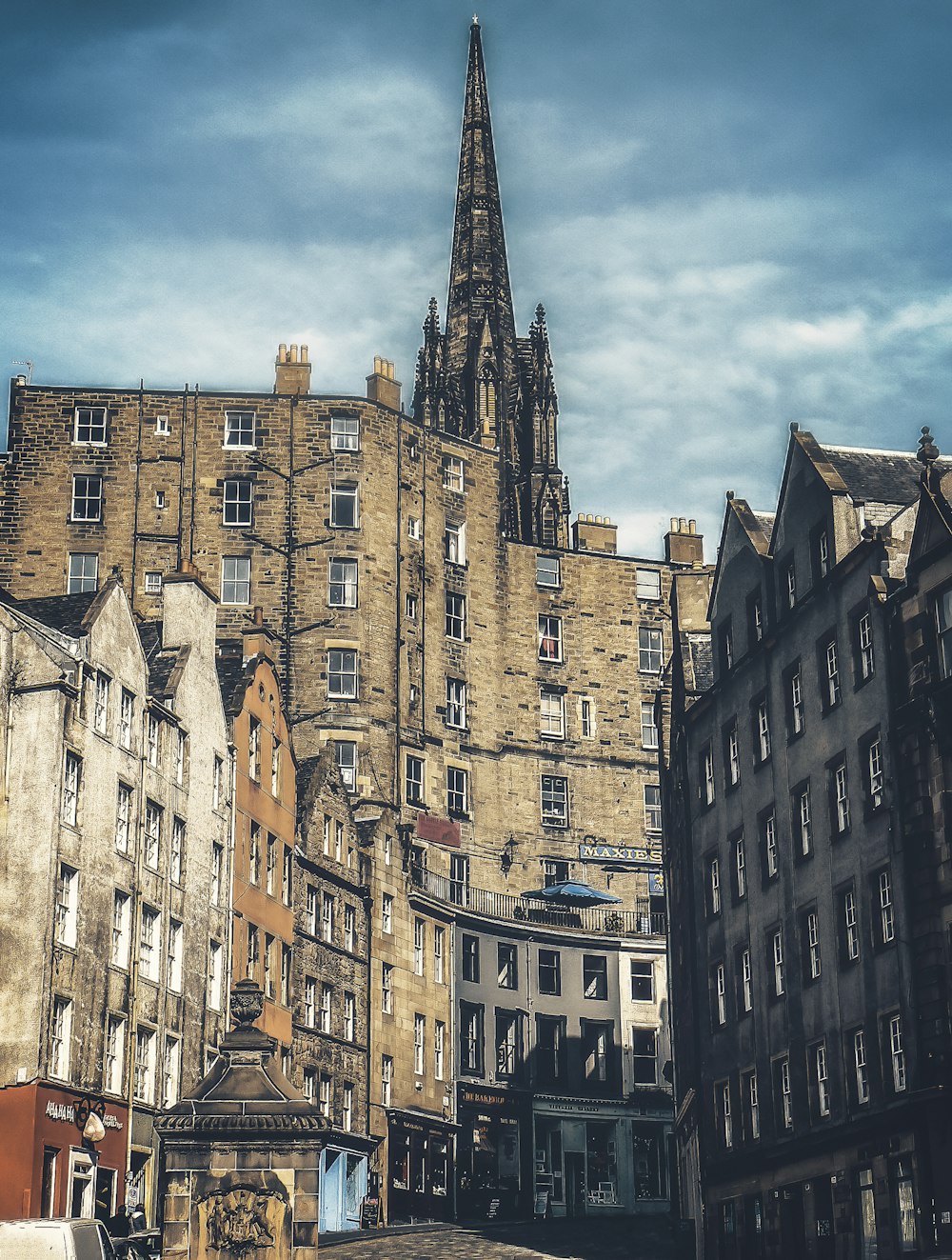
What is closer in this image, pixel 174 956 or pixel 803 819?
pixel 803 819

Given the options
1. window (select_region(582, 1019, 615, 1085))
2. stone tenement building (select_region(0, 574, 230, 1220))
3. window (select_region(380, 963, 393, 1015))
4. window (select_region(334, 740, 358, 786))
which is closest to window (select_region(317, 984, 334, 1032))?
window (select_region(380, 963, 393, 1015))

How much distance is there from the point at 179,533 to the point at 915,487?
39348 mm

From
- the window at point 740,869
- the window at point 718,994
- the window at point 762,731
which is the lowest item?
the window at point 718,994

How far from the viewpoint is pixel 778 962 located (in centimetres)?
5134

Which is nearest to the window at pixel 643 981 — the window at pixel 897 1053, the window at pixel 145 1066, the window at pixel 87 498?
the window at pixel 87 498

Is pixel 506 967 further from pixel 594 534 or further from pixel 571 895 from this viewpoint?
pixel 594 534

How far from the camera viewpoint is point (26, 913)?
48.5 metres

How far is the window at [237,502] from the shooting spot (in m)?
85.2

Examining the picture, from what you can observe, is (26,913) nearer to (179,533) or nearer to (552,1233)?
(552,1233)

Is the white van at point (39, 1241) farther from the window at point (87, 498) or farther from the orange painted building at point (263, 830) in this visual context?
the window at point (87, 498)

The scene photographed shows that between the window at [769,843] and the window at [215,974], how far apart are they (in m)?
17.0

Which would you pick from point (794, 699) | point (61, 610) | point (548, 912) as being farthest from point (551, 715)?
point (794, 699)

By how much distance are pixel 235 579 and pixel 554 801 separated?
1811cm

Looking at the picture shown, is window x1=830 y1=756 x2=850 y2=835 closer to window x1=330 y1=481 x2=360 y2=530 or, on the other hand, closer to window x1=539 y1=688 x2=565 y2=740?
window x1=330 y1=481 x2=360 y2=530
